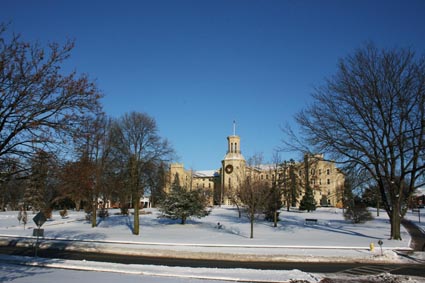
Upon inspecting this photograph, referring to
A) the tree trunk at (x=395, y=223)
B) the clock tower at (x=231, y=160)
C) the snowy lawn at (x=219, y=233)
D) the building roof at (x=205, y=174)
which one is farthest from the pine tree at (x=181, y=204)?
the building roof at (x=205, y=174)

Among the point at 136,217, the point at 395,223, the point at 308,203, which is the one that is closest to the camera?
the point at 395,223

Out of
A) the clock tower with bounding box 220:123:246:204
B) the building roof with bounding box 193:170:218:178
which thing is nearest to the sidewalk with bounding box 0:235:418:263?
the clock tower with bounding box 220:123:246:204

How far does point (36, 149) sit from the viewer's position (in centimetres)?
1212

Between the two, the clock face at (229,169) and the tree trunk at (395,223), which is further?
the clock face at (229,169)

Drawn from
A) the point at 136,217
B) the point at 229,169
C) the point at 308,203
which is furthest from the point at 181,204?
the point at 229,169

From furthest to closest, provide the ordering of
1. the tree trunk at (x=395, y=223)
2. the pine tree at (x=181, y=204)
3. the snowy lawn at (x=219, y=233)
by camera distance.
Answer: the pine tree at (x=181, y=204) < the tree trunk at (x=395, y=223) < the snowy lawn at (x=219, y=233)

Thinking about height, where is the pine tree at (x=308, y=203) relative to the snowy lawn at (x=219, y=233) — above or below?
above

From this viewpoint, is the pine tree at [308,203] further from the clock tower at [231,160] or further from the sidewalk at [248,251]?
the sidewalk at [248,251]

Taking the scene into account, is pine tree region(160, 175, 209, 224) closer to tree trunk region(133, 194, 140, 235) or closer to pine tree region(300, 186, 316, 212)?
tree trunk region(133, 194, 140, 235)

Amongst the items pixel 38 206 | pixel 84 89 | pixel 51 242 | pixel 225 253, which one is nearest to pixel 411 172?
pixel 225 253

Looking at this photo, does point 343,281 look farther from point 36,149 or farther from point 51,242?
point 51,242

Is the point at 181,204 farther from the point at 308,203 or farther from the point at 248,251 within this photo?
the point at 308,203

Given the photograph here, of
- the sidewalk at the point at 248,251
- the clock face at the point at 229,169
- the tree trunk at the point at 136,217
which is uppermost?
the clock face at the point at 229,169

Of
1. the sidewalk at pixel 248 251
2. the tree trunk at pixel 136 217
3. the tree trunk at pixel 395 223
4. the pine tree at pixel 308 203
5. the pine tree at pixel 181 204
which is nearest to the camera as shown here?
the sidewalk at pixel 248 251
